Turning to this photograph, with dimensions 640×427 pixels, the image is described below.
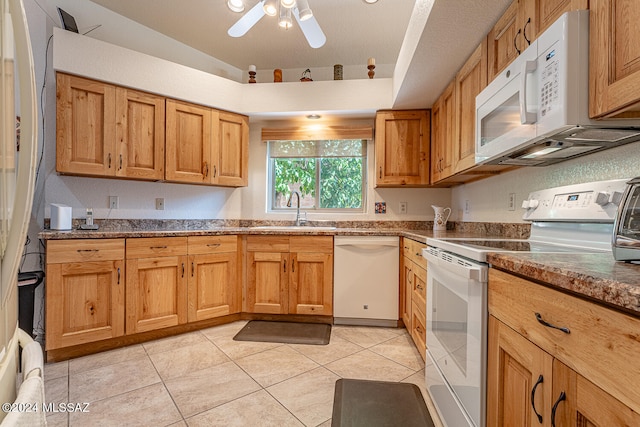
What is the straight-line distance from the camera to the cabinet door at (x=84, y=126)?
87.6 inches

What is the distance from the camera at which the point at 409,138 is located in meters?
2.94

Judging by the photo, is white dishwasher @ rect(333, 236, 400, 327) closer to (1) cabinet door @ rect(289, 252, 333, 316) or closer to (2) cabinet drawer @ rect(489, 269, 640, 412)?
(1) cabinet door @ rect(289, 252, 333, 316)

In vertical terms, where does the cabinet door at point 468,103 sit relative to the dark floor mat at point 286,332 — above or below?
above

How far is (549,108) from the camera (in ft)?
3.53

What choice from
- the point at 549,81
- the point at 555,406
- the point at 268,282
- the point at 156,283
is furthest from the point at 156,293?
the point at 549,81

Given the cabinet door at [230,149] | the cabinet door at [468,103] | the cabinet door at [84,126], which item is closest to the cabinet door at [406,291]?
the cabinet door at [468,103]

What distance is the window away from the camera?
3.38 m

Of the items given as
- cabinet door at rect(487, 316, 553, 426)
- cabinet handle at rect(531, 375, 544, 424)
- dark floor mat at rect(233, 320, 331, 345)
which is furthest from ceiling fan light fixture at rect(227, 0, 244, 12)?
dark floor mat at rect(233, 320, 331, 345)

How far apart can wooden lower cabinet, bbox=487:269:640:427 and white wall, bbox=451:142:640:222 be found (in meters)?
0.74

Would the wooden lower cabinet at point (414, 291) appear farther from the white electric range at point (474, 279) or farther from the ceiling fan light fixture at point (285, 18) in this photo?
the ceiling fan light fixture at point (285, 18)

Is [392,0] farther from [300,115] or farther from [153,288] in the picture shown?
[153,288]

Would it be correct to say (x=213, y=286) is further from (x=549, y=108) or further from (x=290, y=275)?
(x=549, y=108)

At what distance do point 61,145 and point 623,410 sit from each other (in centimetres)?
312

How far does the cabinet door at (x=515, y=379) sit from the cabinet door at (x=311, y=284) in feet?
5.91
